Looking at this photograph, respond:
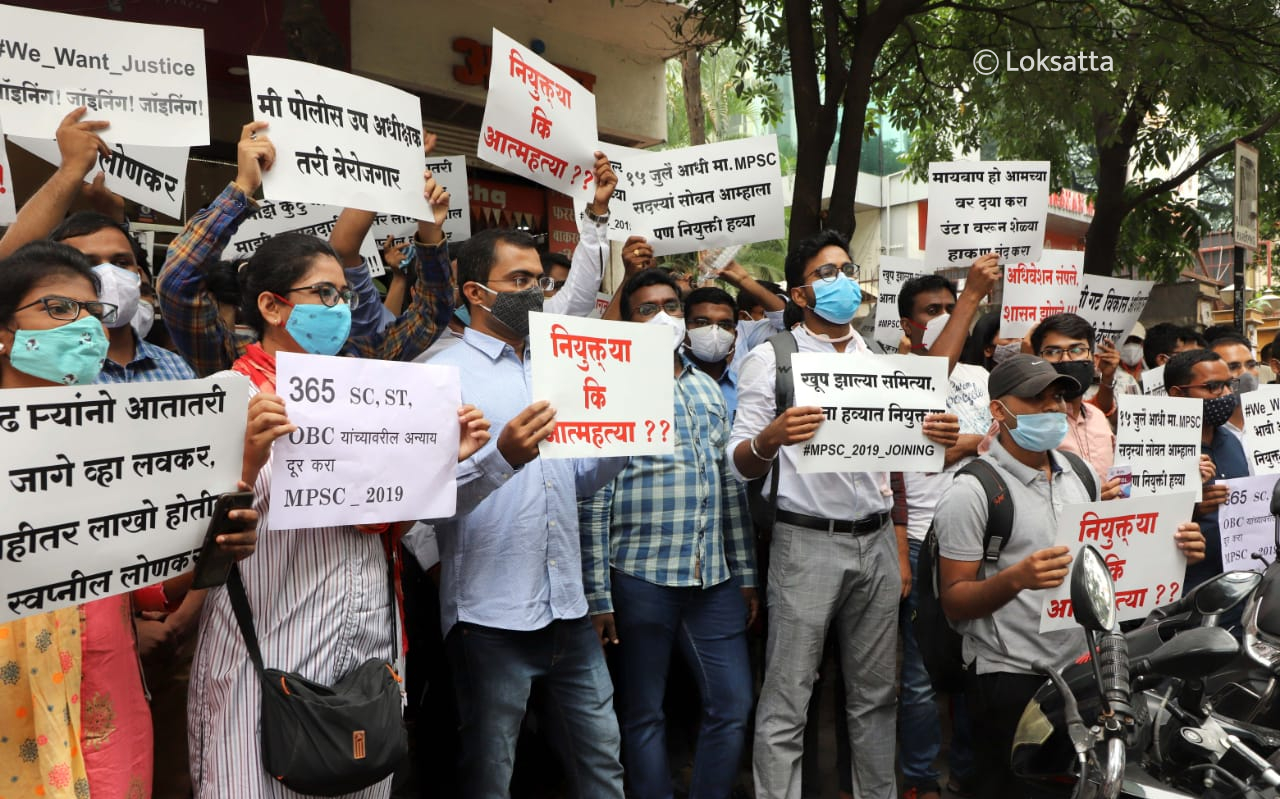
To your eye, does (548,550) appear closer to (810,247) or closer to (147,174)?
(810,247)

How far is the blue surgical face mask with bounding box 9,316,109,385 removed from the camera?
2518 millimetres

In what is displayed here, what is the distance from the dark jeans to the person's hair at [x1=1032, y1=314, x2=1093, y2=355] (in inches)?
71.2

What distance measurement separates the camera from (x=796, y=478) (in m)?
4.44

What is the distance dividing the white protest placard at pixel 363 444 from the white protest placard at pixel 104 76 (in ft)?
5.26

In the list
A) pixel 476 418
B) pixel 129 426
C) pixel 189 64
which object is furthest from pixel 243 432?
pixel 189 64

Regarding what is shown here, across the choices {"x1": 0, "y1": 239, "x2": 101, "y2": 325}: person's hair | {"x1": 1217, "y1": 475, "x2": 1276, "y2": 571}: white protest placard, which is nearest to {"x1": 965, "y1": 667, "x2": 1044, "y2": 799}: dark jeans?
{"x1": 1217, "y1": 475, "x2": 1276, "y2": 571}: white protest placard

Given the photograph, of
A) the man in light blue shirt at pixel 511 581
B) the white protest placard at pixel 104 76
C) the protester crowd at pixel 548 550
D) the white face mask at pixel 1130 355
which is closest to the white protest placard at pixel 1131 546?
the protester crowd at pixel 548 550

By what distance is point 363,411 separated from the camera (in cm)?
291

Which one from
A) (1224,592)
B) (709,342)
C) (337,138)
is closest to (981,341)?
(709,342)

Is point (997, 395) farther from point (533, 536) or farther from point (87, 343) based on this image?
point (87, 343)

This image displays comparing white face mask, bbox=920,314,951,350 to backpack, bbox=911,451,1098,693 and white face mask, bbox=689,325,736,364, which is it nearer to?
white face mask, bbox=689,325,736,364

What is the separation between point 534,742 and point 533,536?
6.92 ft

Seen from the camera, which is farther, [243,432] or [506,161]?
[506,161]

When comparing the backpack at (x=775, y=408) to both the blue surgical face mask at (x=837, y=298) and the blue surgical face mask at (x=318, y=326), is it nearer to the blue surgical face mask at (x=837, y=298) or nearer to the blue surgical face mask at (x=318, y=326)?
the blue surgical face mask at (x=837, y=298)
